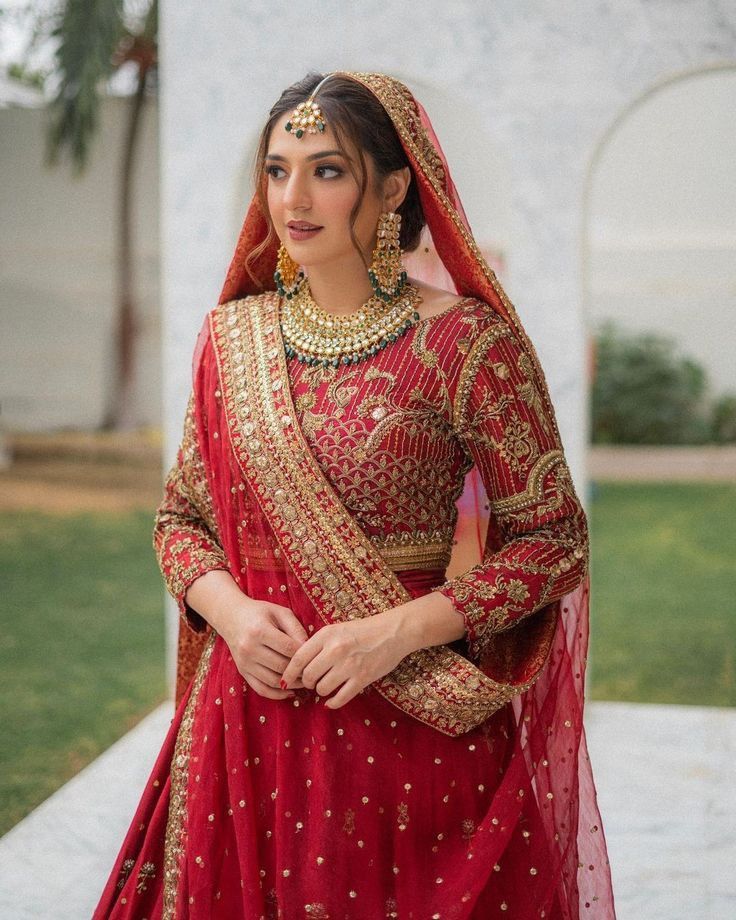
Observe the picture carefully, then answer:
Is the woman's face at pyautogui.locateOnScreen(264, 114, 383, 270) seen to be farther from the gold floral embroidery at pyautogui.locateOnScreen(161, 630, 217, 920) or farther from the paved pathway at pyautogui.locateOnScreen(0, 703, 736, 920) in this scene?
the paved pathway at pyautogui.locateOnScreen(0, 703, 736, 920)

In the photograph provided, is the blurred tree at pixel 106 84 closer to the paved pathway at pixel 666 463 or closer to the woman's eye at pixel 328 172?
the paved pathway at pixel 666 463

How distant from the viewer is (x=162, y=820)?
158 centimetres

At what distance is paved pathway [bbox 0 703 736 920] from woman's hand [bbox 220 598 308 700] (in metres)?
1.37

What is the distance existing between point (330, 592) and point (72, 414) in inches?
419

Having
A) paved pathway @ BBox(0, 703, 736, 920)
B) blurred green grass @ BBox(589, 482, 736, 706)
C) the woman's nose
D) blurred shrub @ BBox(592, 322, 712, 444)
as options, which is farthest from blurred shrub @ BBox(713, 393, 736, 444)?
the woman's nose

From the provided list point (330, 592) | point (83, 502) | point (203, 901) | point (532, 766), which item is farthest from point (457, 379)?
point (83, 502)

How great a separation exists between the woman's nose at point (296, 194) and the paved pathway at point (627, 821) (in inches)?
71.1

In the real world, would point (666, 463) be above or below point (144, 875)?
below

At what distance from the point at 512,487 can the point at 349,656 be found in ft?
1.00

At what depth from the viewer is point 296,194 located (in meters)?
1.40

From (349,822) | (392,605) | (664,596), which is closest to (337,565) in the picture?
(392,605)

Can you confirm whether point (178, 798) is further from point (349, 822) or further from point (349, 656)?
point (349, 656)

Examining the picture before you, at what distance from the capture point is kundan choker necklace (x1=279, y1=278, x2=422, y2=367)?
1.47 m

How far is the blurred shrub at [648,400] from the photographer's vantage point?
38.4 feet
